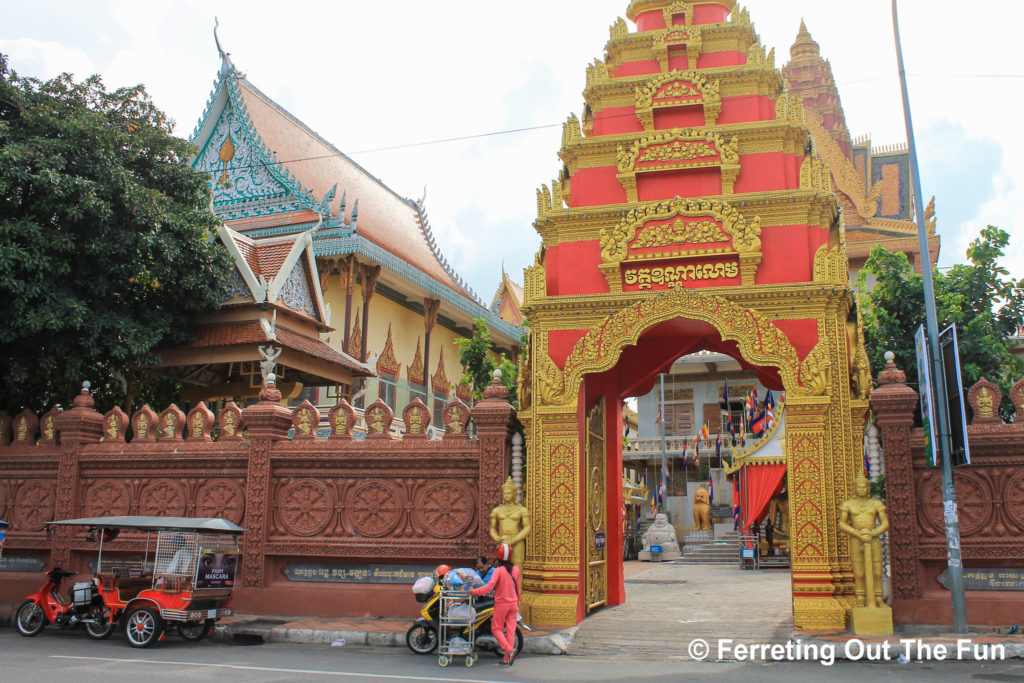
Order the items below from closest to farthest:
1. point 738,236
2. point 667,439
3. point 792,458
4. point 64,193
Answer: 1. point 792,458
2. point 738,236
3. point 64,193
4. point 667,439

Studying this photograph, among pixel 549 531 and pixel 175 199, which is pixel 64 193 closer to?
pixel 175 199

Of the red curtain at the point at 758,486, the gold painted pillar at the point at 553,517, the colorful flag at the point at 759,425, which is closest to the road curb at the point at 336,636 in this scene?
the gold painted pillar at the point at 553,517

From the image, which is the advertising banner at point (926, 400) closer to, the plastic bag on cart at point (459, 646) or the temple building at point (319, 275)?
the plastic bag on cart at point (459, 646)

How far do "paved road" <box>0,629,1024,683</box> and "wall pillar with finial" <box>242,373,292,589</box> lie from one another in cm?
177

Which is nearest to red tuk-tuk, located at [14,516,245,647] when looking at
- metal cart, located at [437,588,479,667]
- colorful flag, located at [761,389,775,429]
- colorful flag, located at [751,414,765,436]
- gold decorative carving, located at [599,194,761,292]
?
metal cart, located at [437,588,479,667]

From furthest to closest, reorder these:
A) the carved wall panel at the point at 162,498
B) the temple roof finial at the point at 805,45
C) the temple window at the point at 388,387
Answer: the temple roof finial at the point at 805,45, the temple window at the point at 388,387, the carved wall panel at the point at 162,498

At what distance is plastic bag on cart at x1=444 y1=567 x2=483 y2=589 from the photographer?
8789 mm

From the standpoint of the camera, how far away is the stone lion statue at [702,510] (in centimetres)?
3177

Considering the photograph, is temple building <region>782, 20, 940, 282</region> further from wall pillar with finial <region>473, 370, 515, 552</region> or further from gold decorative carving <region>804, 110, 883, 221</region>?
wall pillar with finial <region>473, 370, 515, 552</region>

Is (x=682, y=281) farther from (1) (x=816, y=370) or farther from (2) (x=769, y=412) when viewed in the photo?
(2) (x=769, y=412)

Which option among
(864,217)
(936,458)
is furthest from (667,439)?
(936,458)

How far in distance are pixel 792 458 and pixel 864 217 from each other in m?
30.2

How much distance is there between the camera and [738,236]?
10.7 meters

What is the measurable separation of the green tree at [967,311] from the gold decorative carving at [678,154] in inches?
176
